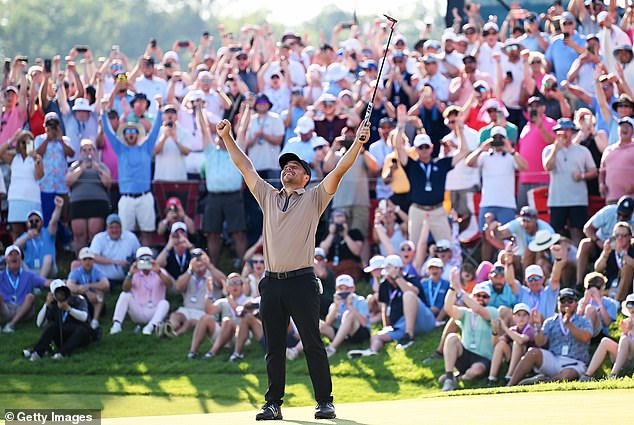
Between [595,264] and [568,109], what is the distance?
3046 millimetres

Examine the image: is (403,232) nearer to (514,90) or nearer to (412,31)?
(514,90)

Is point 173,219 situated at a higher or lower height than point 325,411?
higher

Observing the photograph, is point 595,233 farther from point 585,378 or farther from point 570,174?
point 585,378

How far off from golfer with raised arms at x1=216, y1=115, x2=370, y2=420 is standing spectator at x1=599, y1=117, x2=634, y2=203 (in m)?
8.10

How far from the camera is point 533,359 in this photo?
17.4 m

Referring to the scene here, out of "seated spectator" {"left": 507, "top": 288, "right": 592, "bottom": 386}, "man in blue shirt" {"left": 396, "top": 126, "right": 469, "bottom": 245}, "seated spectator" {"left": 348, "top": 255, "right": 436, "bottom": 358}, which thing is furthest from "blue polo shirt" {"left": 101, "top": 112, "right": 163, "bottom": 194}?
"seated spectator" {"left": 507, "top": 288, "right": 592, "bottom": 386}

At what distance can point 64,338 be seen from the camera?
66.5 ft

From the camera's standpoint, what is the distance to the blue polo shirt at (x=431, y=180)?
20.6 metres

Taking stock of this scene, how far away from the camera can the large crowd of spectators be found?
739 inches

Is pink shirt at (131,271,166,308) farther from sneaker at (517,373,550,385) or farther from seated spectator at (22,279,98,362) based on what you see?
sneaker at (517,373,550,385)

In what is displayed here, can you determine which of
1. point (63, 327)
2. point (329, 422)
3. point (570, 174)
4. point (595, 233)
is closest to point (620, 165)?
point (570, 174)

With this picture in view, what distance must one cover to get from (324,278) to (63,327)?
3550 mm

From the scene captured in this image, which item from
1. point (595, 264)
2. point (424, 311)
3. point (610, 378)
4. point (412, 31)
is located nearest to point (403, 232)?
point (424, 311)

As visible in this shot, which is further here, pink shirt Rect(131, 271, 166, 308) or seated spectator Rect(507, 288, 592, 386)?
pink shirt Rect(131, 271, 166, 308)
